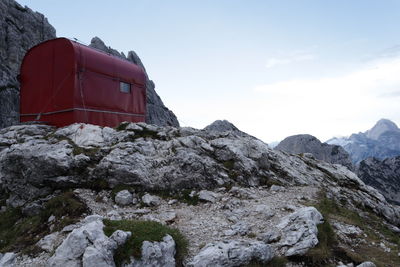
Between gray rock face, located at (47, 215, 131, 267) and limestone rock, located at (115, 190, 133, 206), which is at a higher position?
limestone rock, located at (115, 190, 133, 206)

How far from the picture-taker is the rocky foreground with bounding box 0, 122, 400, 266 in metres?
8.56

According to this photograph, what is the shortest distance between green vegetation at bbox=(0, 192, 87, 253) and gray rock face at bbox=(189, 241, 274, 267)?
19.4 feet

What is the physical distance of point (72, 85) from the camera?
20344 mm

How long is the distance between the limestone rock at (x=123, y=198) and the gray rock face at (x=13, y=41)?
5123 centimetres

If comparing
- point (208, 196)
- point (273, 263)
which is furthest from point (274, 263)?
point (208, 196)

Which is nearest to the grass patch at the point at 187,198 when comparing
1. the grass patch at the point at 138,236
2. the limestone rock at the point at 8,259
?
the grass patch at the point at 138,236

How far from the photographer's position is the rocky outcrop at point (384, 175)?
102 meters

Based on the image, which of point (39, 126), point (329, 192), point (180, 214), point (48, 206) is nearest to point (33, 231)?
point (48, 206)

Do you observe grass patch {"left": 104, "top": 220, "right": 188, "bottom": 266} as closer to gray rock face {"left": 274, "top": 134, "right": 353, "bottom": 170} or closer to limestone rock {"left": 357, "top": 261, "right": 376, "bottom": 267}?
limestone rock {"left": 357, "top": 261, "right": 376, "bottom": 267}

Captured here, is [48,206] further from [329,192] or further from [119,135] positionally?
[329,192]

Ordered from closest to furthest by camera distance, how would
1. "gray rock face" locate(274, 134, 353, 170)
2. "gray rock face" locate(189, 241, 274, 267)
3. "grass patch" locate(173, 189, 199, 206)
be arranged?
1. "gray rock face" locate(189, 241, 274, 267)
2. "grass patch" locate(173, 189, 199, 206)
3. "gray rock face" locate(274, 134, 353, 170)

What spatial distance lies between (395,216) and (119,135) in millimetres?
22788

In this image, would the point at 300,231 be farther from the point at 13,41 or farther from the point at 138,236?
the point at 13,41

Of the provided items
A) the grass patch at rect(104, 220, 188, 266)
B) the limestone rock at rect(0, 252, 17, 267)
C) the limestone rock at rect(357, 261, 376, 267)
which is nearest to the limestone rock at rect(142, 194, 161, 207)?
the grass patch at rect(104, 220, 188, 266)
